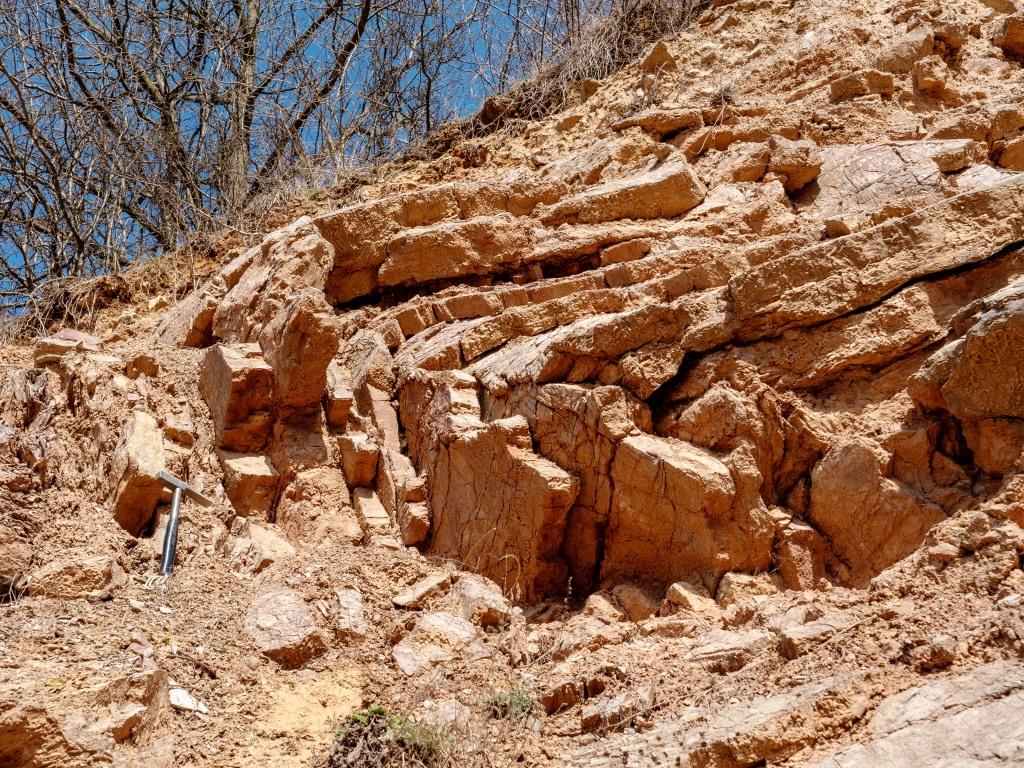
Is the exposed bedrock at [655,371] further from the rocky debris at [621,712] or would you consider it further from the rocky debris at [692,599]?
the rocky debris at [621,712]

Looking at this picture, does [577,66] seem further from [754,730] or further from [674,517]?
[754,730]

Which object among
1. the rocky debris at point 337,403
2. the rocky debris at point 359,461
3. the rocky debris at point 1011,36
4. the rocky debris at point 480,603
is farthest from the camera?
the rocky debris at point 1011,36

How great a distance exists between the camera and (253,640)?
432 cm

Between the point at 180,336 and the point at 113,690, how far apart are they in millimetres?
4001

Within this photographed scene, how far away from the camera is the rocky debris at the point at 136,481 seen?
17.0ft

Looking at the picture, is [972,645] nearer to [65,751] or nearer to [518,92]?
[65,751]

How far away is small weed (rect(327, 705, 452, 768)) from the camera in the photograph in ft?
11.6

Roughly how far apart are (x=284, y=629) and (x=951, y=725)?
2.89m

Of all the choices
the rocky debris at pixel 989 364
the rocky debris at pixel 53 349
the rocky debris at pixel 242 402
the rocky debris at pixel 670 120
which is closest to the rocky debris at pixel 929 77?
the rocky debris at pixel 670 120

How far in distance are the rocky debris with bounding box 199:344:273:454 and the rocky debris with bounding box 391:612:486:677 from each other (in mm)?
1854

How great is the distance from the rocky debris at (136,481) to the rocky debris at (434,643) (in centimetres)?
177

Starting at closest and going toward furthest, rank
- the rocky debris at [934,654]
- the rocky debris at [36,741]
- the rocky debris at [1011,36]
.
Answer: the rocky debris at [934,654]
the rocky debris at [36,741]
the rocky debris at [1011,36]

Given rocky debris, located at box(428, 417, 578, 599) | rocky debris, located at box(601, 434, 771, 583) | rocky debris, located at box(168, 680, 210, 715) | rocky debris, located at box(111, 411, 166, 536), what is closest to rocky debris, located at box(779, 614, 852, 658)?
rocky debris, located at box(601, 434, 771, 583)

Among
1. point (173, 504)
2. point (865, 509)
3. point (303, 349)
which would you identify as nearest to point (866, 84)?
point (865, 509)
